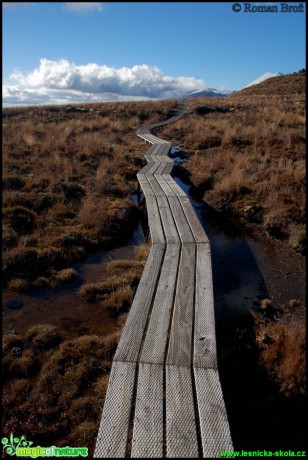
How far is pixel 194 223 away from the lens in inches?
264

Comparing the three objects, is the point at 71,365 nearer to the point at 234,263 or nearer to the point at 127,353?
the point at 127,353

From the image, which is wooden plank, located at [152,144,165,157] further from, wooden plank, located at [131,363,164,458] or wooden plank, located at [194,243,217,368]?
wooden plank, located at [131,363,164,458]

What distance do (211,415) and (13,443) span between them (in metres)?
1.93

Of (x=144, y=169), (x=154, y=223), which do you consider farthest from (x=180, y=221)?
(x=144, y=169)

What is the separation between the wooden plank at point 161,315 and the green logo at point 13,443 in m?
1.33

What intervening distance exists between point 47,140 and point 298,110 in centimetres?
1870

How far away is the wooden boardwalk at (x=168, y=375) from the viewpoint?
245 cm

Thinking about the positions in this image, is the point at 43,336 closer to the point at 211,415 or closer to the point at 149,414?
the point at 149,414

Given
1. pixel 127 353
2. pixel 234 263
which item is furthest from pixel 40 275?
pixel 234 263

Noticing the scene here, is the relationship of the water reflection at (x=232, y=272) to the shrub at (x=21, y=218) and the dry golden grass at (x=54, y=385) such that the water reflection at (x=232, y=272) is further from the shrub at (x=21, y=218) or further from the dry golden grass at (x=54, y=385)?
the shrub at (x=21, y=218)

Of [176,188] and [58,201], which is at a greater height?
[176,188]

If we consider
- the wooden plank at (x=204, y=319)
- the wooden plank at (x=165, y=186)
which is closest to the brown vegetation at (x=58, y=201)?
the wooden plank at (x=165, y=186)

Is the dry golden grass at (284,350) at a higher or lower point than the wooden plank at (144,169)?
lower

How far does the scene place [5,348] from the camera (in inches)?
159
